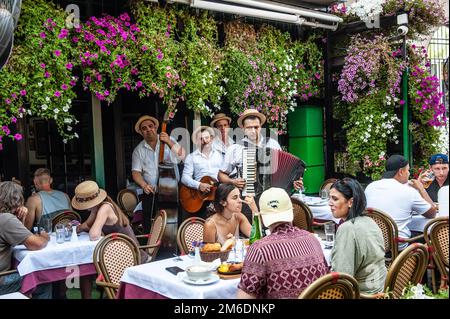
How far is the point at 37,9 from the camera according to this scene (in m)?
5.42

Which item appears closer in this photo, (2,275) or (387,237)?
(2,275)

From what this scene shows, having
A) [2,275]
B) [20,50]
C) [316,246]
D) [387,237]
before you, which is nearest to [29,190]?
[20,50]

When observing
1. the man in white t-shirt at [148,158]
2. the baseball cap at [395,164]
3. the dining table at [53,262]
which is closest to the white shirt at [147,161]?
the man in white t-shirt at [148,158]

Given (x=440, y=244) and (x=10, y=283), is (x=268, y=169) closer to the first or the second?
(x=440, y=244)

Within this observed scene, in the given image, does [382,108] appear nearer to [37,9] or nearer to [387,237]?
[387,237]

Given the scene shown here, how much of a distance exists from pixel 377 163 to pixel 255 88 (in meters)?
2.40

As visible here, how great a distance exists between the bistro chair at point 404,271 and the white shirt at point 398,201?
1.94m

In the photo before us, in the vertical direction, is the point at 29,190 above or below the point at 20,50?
below

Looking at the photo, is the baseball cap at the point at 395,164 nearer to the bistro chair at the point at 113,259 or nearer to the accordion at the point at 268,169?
the accordion at the point at 268,169

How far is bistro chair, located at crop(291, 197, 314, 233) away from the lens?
214 inches

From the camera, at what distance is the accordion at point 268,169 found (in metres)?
5.46

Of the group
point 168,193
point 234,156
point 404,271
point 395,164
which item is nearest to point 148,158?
point 168,193

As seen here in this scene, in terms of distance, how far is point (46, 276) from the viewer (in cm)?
462
